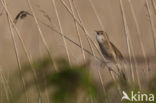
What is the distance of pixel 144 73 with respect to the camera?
93.4 inches

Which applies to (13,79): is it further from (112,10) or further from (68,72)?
(112,10)

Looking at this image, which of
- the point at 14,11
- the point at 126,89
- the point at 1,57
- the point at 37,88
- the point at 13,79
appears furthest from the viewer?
the point at 14,11

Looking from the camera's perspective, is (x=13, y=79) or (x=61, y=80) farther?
(x=13, y=79)

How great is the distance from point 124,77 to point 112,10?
2080mm

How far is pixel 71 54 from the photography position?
3.08 meters

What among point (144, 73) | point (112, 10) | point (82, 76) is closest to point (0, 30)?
point (112, 10)

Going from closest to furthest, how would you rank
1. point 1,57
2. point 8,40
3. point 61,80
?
point 61,80
point 1,57
point 8,40

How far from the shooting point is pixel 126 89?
6.53 feet

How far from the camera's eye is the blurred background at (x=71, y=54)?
1.19m

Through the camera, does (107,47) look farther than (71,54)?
No

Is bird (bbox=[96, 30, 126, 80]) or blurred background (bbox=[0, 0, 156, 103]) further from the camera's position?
bird (bbox=[96, 30, 126, 80])

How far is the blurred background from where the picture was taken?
119 centimetres

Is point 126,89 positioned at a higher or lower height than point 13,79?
lower

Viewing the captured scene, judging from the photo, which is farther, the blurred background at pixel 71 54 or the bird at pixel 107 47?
the bird at pixel 107 47
